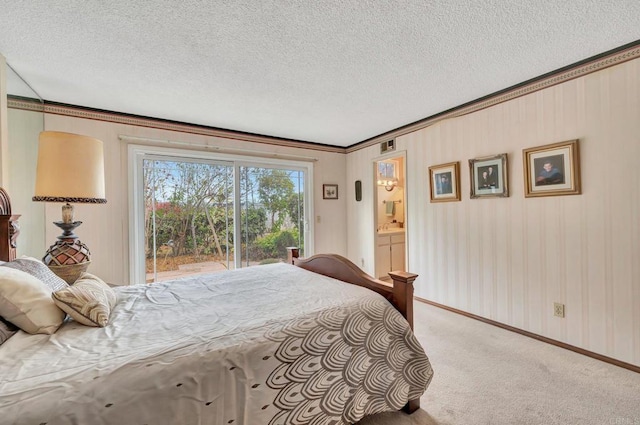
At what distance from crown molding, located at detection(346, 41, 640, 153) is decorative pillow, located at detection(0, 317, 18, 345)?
3.71m

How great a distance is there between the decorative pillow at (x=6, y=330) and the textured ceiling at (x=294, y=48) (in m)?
1.62

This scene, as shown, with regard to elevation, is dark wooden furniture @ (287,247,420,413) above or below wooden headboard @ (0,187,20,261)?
below

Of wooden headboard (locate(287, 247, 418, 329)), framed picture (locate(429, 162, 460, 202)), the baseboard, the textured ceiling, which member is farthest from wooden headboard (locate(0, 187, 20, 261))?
the baseboard

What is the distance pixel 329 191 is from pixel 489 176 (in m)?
2.41

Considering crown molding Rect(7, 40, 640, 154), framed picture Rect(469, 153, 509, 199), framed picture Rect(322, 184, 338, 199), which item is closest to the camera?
crown molding Rect(7, 40, 640, 154)

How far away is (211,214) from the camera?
3.55 metres

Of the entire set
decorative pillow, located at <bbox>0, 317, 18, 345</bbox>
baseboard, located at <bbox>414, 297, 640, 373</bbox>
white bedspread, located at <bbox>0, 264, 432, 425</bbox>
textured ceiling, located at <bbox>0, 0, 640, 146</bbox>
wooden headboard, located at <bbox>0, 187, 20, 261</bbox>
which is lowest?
baseboard, located at <bbox>414, 297, 640, 373</bbox>

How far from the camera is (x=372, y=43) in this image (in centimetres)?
181

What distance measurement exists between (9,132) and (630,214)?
4.64 meters

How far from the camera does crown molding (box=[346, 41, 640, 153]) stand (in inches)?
75.3

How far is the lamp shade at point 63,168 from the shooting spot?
6.14ft

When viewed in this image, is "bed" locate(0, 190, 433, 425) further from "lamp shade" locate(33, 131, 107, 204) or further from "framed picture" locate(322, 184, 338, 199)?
"framed picture" locate(322, 184, 338, 199)

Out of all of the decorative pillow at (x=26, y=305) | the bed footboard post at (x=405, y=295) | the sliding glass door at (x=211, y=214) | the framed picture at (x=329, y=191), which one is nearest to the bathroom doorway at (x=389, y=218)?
the framed picture at (x=329, y=191)

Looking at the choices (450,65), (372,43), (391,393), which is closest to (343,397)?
(391,393)
